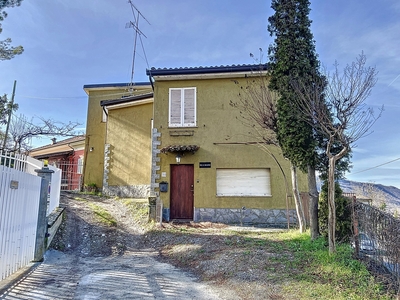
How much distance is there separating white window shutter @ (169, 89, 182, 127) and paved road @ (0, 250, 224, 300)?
696cm

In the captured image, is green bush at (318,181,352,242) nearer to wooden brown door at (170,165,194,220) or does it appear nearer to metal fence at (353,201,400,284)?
metal fence at (353,201,400,284)

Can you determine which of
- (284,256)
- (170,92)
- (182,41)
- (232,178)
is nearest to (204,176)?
(232,178)

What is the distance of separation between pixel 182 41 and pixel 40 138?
37.7 ft

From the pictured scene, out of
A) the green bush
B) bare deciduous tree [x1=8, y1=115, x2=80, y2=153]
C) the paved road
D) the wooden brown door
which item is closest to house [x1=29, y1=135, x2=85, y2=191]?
bare deciduous tree [x1=8, y1=115, x2=80, y2=153]

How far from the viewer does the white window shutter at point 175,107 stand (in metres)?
12.5

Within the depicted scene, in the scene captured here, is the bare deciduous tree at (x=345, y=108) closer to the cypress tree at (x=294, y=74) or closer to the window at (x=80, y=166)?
the cypress tree at (x=294, y=74)

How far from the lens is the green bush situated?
6403 mm

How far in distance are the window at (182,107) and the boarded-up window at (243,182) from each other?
9.10ft

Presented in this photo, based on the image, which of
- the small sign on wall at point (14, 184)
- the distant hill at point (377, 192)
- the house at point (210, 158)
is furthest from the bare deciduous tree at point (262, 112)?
the distant hill at point (377, 192)

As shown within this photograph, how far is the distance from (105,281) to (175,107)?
8.73 metres

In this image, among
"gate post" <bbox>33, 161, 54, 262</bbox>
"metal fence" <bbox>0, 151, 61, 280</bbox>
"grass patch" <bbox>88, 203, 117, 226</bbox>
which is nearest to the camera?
"metal fence" <bbox>0, 151, 61, 280</bbox>

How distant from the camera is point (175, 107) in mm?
12562

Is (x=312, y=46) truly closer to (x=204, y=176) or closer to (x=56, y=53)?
(x=204, y=176)

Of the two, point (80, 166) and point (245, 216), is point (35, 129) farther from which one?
point (245, 216)
